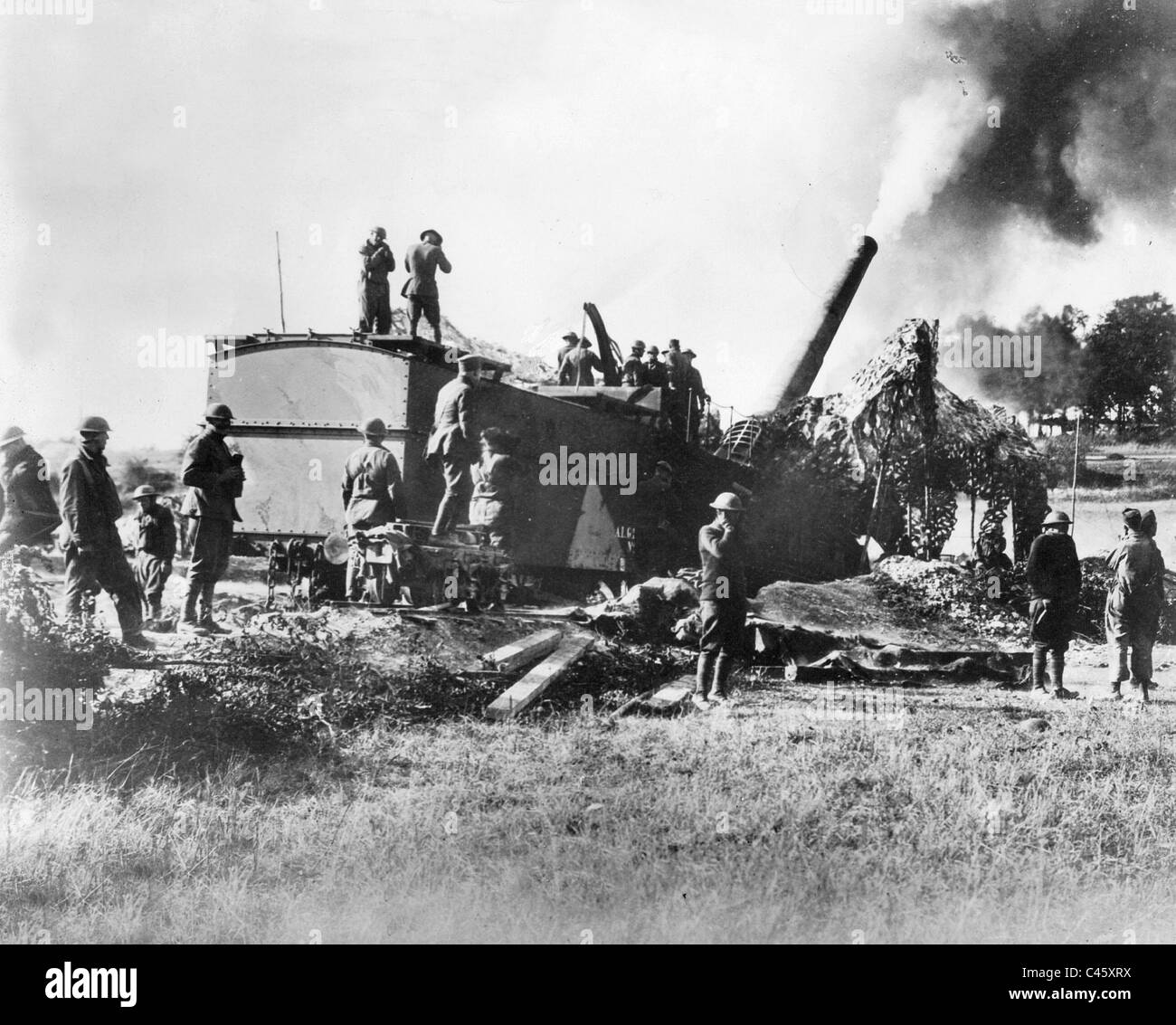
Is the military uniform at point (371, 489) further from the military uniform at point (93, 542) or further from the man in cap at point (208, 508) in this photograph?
the military uniform at point (93, 542)

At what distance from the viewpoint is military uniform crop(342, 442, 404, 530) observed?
6.15 metres

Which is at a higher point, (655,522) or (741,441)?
(741,441)

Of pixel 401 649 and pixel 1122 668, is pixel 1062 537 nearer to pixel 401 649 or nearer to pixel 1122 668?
pixel 1122 668

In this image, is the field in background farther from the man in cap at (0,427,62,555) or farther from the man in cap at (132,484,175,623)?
the man in cap at (0,427,62,555)

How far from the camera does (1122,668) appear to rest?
6.02m

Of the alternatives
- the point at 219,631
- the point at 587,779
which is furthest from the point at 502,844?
the point at 219,631

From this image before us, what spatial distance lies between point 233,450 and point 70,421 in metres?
1.09

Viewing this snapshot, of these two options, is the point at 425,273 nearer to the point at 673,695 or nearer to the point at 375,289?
the point at 375,289

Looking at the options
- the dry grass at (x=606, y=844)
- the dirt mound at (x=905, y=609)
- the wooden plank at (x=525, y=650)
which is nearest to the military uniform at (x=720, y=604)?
the dry grass at (x=606, y=844)

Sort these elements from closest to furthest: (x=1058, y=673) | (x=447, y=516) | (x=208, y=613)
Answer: (x=208, y=613) → (x=1058, y=673) → (x=447, y=516)

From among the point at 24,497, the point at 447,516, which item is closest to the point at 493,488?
the point at 447,516

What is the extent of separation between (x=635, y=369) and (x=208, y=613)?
Answer: 3.53m

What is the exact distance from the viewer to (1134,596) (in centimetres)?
608

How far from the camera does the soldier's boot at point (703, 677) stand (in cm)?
570
